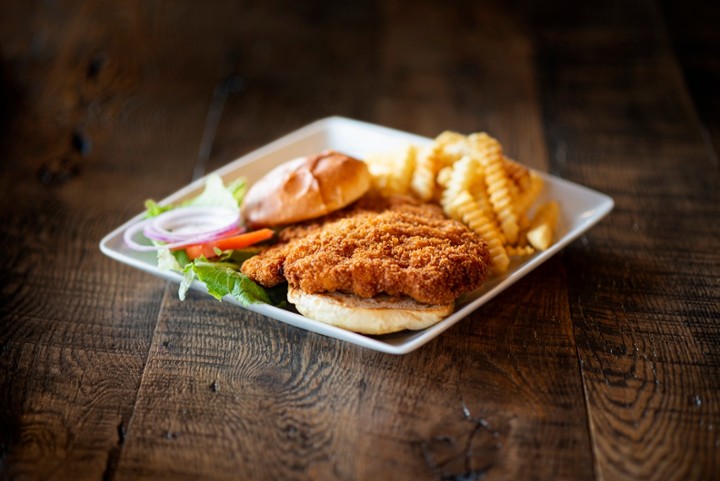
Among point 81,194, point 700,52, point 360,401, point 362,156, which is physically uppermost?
point 700,52

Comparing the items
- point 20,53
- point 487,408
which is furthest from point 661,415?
point 20,53

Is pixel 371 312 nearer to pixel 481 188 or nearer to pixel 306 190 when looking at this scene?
pixel 306 190

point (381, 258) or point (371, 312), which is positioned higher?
point (381, 258)

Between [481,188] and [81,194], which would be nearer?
[481,188]

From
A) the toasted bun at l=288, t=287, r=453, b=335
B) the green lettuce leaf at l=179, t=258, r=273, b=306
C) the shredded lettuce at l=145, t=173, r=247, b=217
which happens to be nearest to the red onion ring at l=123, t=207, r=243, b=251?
the shredded lettuce at l=145, t=173, r=247, b=217

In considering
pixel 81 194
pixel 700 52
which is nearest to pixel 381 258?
pixel 81 194

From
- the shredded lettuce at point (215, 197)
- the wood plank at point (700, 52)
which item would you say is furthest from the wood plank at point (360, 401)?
the wood plank at point (700, 52)

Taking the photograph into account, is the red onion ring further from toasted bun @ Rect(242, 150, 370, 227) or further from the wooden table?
the wooden table

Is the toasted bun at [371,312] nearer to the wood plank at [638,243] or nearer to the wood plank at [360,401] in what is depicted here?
the wood plank at [360,401]
